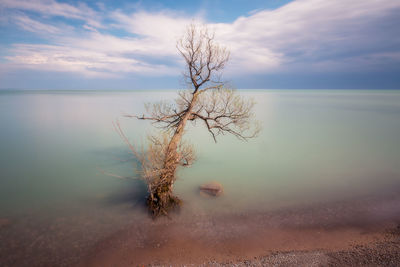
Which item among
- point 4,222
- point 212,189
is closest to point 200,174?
point 212,189

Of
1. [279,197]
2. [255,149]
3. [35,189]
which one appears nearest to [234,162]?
[255,149]

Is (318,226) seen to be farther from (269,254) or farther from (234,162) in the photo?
(234,162)

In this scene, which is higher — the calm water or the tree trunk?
the tree trunk

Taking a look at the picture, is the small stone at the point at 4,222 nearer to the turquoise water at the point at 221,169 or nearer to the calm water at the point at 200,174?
the calm water at the point at 200,174

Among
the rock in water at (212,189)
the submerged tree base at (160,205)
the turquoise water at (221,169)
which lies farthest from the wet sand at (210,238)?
the rock in water at (212,189)

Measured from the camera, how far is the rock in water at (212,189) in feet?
41.2

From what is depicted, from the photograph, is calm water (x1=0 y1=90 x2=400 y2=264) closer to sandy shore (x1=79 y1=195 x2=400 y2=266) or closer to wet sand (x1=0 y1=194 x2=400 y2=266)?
wet sand (x1=0 y1=194 x2=400 y2=266)

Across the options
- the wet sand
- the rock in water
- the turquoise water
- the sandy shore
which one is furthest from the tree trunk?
the rock in water

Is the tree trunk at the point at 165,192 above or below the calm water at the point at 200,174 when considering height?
above

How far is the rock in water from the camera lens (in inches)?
494

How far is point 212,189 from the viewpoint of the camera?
12.7 meters

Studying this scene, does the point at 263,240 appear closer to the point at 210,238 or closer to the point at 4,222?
the point at 210,238

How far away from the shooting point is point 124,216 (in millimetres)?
10266

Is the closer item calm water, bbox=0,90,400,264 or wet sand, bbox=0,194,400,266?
wet sand, bbox=0,194,400,266
